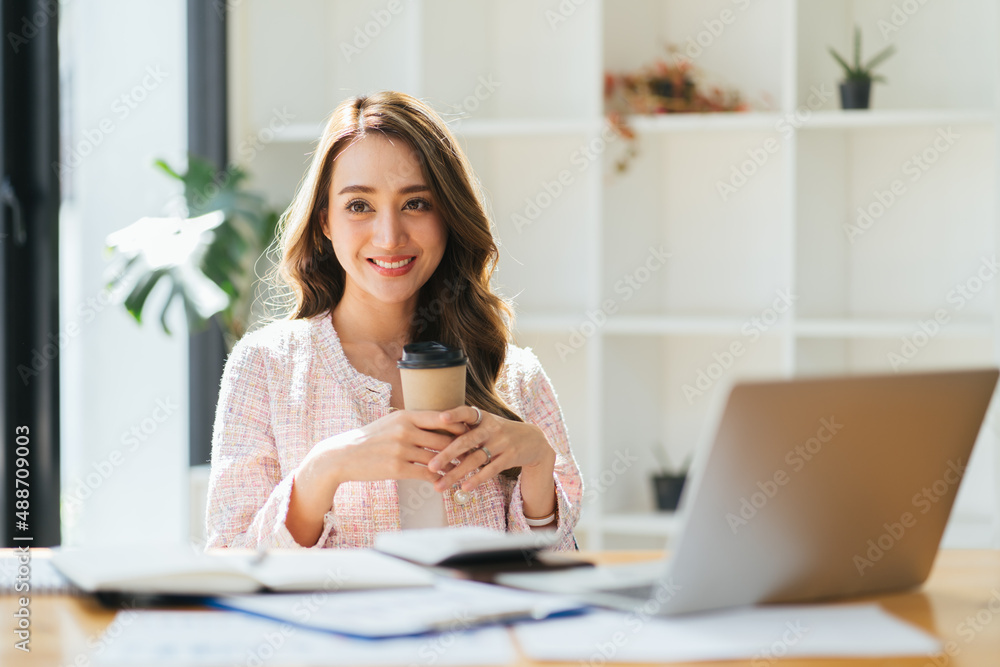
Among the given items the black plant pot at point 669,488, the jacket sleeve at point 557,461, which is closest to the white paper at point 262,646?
the jacket sleeve at point 557,461

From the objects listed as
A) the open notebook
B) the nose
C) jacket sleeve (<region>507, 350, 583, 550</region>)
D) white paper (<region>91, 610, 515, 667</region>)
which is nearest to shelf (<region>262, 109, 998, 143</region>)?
jacket sleeve (<region>507, 350, 583, 550</region>)

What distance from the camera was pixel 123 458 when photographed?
11.1 ft

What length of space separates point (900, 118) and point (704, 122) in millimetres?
527

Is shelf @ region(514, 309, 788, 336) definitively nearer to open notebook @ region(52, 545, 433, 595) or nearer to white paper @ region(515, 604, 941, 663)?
open notebook @ region(52, 545, 433, 595)

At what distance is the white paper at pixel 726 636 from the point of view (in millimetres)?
865

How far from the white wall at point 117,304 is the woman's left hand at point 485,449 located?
180 centimetres

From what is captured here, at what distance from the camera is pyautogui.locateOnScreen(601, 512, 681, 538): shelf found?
312 cm

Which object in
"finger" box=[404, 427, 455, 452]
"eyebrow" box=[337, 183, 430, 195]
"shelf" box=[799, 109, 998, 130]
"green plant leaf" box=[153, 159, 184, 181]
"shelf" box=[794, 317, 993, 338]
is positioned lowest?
"finger" box=[404, 427, 455, 452]

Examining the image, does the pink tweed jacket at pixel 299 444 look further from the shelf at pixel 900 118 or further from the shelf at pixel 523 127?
the shelf at pixel 900 118

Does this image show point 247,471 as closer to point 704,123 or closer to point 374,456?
point 374,456

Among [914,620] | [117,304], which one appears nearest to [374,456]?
[914,620]

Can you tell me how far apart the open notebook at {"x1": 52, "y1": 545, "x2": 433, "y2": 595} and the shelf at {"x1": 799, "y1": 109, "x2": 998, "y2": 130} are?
7.47 ft

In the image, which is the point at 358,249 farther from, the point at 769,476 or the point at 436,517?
the point at 769,476

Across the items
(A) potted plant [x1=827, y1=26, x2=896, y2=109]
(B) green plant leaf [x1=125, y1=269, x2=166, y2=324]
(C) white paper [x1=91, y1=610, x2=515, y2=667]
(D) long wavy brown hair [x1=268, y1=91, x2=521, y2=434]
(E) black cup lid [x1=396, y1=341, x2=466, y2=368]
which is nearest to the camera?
(C) white paper [x1=91, y1=610, x2=515, y2=667]
